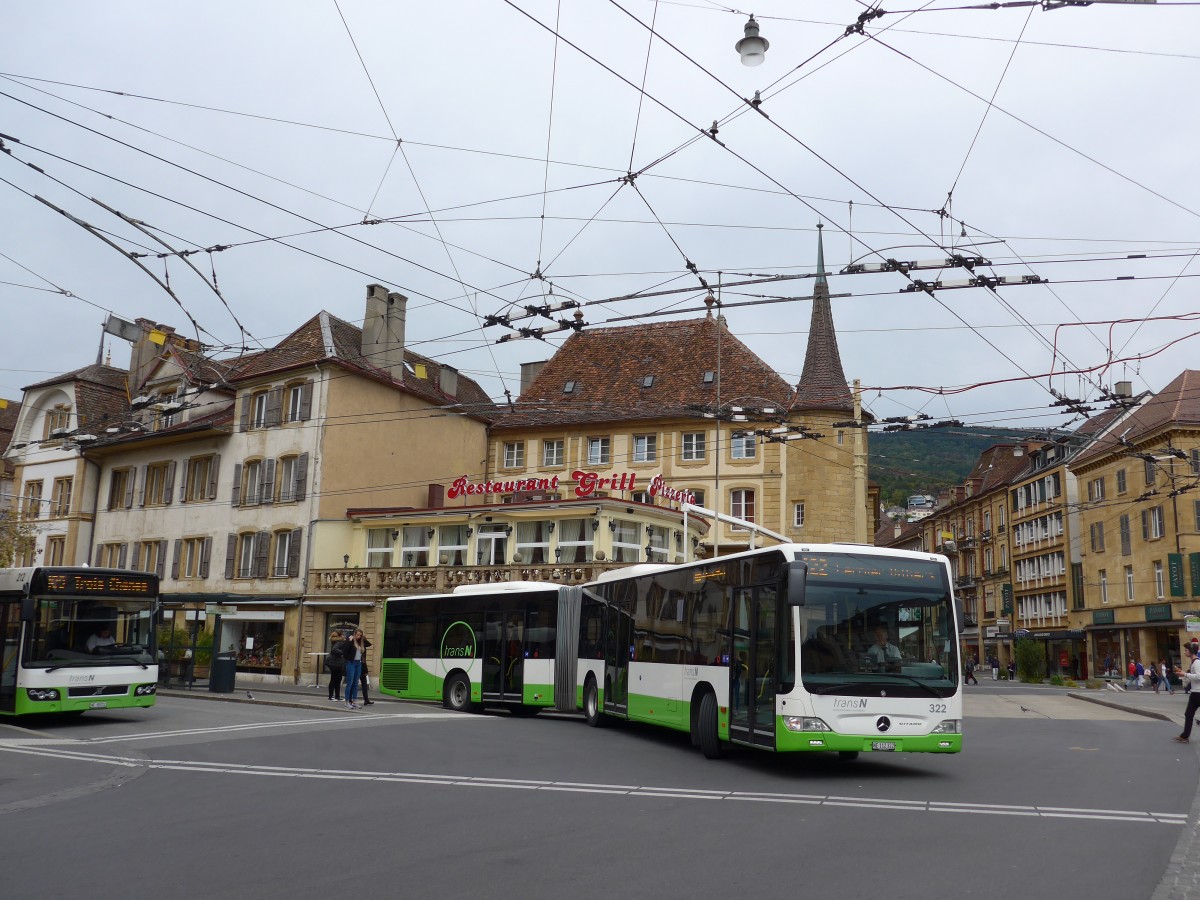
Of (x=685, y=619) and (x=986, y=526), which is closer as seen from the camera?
(x=685, y=619)

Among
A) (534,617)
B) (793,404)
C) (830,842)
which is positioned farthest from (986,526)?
(830,842)

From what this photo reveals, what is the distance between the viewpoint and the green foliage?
54.4 meters

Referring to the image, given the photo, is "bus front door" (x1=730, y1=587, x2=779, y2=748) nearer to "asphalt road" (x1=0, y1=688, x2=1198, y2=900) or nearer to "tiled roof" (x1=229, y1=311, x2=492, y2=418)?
"asphalt road" (x1=0, y1=688, x2=1198, y2=900)

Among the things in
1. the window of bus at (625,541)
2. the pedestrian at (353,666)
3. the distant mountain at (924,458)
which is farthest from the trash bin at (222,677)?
the distant mountain at (924,458)

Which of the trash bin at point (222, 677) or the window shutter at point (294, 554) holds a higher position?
the window shutter at point (294, 554)

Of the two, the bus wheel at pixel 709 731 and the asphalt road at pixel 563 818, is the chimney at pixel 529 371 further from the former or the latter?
the bus wheel at pixel 709 731

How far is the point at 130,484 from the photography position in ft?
167

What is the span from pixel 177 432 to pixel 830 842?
4247cm

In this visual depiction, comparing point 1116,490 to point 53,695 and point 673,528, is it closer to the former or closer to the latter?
point 673,528

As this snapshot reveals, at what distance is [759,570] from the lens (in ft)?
47.4

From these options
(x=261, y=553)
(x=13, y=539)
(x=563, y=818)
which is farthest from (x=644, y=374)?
(x=563, y=818)

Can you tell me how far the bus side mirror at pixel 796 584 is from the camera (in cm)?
1298

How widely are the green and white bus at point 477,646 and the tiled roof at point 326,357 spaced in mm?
16121

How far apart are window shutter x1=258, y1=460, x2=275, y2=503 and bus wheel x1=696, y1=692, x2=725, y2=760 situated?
3175 centimetres
